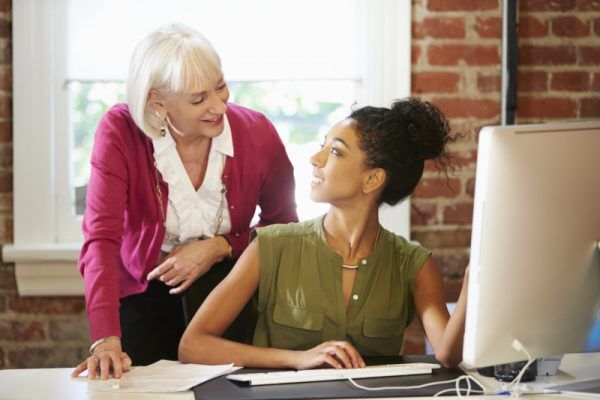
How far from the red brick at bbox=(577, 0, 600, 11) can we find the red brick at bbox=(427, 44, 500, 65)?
290 mm

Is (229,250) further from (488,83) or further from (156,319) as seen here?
(488,83)

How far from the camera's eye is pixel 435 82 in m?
2.94

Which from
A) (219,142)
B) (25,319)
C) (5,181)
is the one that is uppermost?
(219,142)

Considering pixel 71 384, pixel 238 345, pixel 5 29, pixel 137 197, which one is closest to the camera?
pixel 71 384

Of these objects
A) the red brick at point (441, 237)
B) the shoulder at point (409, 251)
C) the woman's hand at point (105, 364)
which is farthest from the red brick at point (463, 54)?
the woman's hand at point (105, 364)

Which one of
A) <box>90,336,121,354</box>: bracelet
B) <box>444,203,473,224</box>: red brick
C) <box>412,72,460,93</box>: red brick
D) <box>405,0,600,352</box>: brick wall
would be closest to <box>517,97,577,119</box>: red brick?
<box>405,0,600,352</box>: brick wall

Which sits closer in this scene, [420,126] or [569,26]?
[420,126]

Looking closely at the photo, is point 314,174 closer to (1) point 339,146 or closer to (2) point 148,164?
(1) point 339,146

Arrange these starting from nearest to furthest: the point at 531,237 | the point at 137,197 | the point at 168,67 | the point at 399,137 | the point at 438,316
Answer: the point at 531,237
the point at 438,316
the point at 399,137
the point at 168,67
the point at 137,197

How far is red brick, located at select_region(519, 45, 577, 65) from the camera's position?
295 centimetres

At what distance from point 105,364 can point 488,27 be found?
1739mm

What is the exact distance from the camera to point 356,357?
172 centimetres

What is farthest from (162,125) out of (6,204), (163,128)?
(6,204)

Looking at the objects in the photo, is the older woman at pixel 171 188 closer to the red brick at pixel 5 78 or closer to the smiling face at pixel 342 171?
the smiling face at pixel 342 171
